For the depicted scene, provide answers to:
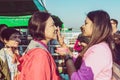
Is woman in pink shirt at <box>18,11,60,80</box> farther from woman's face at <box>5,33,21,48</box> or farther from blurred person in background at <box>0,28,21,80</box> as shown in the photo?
woman's face at <box>5,33,21,48</box>

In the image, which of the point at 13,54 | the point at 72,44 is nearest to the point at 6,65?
the point at 13,54

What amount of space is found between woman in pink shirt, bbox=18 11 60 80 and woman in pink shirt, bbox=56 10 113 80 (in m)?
0.25

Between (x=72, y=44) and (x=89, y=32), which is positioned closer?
(x=89, y=32)

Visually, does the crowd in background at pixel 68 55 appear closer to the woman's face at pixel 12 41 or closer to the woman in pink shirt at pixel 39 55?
the woman in pink shirt at pixel 39 55

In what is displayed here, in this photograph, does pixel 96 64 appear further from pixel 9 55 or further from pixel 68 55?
pixel 9 55

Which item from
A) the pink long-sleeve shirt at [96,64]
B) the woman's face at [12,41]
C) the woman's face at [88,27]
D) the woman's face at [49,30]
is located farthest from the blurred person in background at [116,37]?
the woman's face at [49,30]

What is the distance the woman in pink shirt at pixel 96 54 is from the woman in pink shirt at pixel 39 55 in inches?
9.9

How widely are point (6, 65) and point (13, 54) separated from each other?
1.39ft

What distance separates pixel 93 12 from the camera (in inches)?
153

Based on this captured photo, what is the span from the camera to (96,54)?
3.63 metres

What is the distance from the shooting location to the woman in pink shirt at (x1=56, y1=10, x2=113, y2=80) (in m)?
3.61

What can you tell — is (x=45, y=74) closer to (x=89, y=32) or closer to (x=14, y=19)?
(x=89, y=32)

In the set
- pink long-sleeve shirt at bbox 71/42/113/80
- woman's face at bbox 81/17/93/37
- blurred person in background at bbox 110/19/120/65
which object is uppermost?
woman's face at bbox 81/17/93/37

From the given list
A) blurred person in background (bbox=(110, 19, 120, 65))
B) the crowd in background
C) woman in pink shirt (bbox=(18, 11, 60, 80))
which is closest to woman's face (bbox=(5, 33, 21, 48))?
blurred person in background (bbox=(110, 19, 120, 65))
